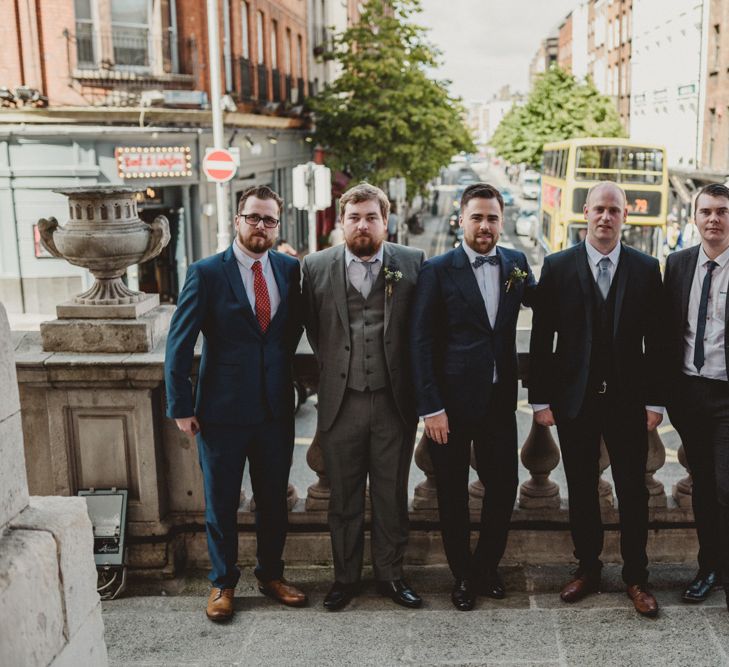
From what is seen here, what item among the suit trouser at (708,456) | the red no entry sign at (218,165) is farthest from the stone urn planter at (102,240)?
the red no entry sign at (218,165)

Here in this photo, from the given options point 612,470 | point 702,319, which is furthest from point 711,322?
point 612,470

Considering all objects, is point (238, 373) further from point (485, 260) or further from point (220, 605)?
point (485, 260)

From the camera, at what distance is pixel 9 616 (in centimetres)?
196

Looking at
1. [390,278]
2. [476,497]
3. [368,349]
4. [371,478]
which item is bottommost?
[476,497]

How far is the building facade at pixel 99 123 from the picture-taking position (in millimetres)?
19609

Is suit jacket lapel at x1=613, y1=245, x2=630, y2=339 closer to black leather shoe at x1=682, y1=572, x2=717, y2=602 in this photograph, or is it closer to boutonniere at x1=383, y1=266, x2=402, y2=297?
boutonniere at x1=383, y1=266, x2=402, y2=297

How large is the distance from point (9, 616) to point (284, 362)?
2238 mm

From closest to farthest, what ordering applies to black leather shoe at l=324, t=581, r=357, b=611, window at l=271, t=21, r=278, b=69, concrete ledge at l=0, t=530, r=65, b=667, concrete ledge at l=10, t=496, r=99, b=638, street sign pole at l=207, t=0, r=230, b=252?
concrete ledge at l=0, t=530, r=65, b=667
concrete ledge at l=10, t=496, r=99, b=638
black leather shoe at l=324, t=581, r=357, b=611
street sign pole at l=207, t=0, r=230, b=252
window at l=271, t=21, r=278, b=69

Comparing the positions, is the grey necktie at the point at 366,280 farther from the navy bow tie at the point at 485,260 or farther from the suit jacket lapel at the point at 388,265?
the navy bow tie at the point at 485,260

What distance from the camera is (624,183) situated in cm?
2372

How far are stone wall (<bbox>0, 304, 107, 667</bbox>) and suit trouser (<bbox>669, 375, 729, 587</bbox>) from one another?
278 centimetres

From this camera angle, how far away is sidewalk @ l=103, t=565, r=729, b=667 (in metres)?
3.66

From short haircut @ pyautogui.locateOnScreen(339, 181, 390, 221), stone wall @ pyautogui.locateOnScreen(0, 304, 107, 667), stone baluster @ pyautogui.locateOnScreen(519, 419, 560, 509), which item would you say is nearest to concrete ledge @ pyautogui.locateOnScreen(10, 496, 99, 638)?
stone wall @ pyautogui.locateOnScreen(0, 304, 107, 667)

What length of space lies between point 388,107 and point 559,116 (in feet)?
71.3
